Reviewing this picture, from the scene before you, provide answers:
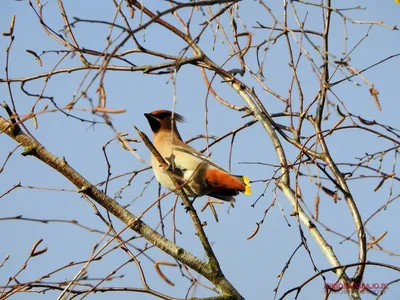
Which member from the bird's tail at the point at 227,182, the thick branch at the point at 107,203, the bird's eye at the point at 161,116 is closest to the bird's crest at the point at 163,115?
the bird's eye at the point at 161,116

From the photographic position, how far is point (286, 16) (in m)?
3.42

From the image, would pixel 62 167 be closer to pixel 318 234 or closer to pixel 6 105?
pixel 6 105

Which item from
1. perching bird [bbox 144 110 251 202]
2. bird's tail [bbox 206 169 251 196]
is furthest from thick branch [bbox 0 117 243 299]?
bird's tail [bbox 206 169 251 196]

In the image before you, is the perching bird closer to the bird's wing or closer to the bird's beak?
the bird's wing

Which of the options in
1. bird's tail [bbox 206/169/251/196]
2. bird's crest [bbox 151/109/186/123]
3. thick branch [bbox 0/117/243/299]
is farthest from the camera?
bird's crest [bbox 151/109/186/123]

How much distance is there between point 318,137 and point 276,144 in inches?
21.8

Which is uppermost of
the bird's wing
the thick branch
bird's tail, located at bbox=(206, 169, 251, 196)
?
the bird's wing

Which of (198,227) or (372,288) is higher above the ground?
(198,227)

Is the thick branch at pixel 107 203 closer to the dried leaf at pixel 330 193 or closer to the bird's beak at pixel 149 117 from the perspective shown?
the dried leaf at pixel 330 193

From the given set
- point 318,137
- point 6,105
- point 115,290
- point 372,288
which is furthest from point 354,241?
point 6,105

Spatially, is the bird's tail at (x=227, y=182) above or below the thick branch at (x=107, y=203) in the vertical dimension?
above

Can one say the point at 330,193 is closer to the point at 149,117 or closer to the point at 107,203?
the point at 107,203

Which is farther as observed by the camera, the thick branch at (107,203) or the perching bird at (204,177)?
the perching bird at (204,177)

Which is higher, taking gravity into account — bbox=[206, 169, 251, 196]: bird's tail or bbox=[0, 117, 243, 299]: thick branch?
bbox=[206, 169, 251, 196]: bird's tail
